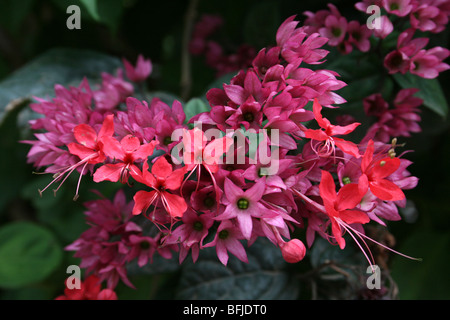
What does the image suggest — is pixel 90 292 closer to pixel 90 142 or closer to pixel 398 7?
pixel 90 142

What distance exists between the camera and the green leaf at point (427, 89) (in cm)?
69

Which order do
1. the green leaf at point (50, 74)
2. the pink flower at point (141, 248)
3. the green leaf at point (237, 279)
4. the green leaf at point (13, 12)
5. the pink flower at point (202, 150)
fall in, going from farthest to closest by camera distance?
the green leaf at point (13, 12)
the green leaf at point (50, 74)
the green leaf at point (237, 279)
the pink flower at point (141, 248)
the pink flower at point (202, 150)

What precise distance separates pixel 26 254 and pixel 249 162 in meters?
0.87

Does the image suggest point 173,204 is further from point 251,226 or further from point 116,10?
point 116,10

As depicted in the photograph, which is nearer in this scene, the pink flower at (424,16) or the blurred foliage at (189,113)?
the pink flower at (424,16)

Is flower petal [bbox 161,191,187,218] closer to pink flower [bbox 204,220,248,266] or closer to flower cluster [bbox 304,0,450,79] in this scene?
pink flower [bbox 204,220,248,266]

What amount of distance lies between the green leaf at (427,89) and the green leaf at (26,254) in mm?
952

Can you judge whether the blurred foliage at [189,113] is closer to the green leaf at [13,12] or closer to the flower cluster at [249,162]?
the green leaf at [13,12]

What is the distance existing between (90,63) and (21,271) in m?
0.59

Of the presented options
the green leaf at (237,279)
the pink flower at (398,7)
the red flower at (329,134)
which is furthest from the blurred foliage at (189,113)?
the red flower at (329,134)

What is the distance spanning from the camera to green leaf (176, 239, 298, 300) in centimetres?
75

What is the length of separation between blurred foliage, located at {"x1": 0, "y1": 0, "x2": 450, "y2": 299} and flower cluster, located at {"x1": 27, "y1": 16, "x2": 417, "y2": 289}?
0.14m
